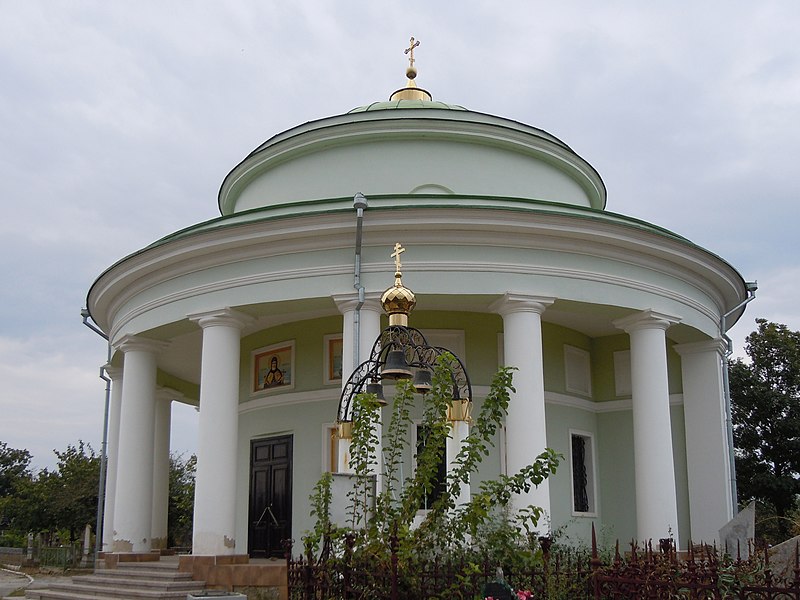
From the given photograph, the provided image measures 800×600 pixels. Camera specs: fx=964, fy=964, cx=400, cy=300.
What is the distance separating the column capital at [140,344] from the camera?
1577cm

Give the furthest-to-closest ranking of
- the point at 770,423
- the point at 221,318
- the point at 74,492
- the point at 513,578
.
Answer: the point at 74,492 → the point at 770,423 → the point at 221,318 → the point at 513,578

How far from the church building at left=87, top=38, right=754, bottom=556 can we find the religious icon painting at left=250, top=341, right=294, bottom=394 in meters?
Answer: 0.04

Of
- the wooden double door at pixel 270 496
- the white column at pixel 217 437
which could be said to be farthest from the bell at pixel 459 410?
the wooden double door at pixel 270 496

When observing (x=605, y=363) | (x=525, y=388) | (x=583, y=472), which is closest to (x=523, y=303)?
(x=525, y=388)

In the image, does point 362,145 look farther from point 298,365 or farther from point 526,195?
point 298,365

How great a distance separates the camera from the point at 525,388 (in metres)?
13.4

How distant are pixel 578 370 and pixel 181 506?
2209cm

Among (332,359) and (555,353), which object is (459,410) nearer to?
(332,359)

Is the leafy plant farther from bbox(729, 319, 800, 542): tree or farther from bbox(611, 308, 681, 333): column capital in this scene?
bbox(729, 319, 800, 542): tree

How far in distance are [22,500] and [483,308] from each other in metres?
28.7

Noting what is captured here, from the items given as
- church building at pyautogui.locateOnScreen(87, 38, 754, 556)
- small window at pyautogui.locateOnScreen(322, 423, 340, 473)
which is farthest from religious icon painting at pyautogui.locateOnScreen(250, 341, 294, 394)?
small window at pyautogui.locateOnScreen(322, 423, 340, 473)

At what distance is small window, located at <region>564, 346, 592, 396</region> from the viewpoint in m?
16.4

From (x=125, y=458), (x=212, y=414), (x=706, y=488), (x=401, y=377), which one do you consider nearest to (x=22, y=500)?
(x=125, y=458)

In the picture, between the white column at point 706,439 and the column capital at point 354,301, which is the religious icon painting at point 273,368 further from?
the white column at point 706,439
